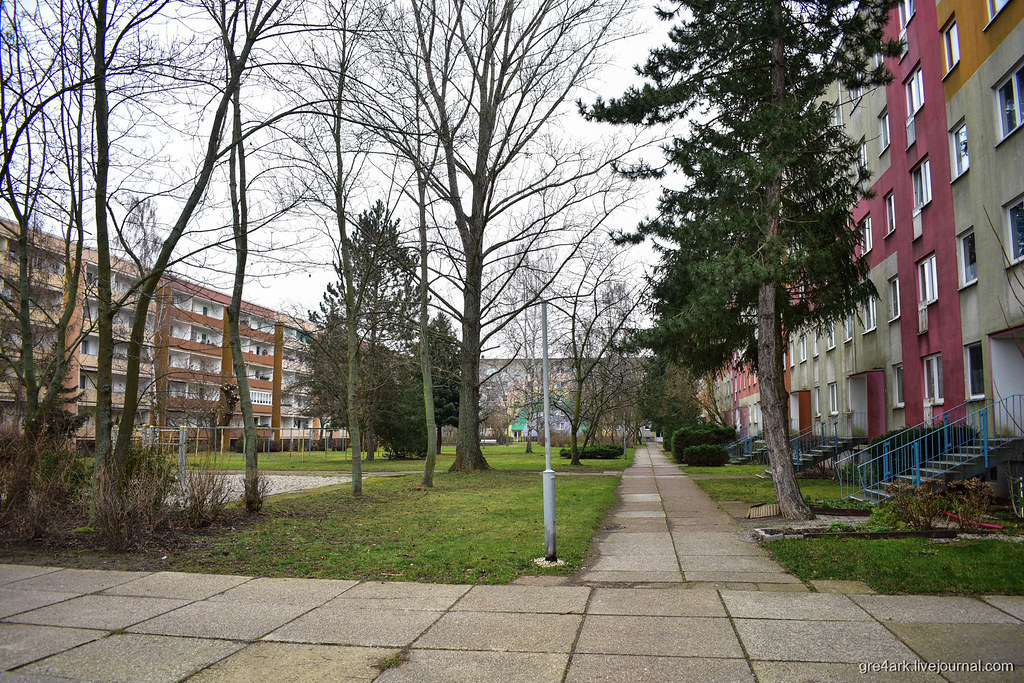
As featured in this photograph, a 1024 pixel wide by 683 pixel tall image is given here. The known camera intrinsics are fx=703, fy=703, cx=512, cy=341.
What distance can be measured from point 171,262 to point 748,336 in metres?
16.0

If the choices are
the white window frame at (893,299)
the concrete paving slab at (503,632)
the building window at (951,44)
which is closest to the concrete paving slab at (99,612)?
the concrete paving slab at (503,632)

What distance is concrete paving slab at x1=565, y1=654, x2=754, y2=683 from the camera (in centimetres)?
438

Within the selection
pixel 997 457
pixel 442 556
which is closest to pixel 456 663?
pixel 442 556

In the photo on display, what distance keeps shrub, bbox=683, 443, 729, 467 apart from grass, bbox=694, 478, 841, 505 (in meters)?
9.34

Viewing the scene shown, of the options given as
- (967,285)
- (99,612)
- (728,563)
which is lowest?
(728,563)

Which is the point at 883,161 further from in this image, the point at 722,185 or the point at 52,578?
the point at 52,578

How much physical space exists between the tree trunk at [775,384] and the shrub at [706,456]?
1966 centimetres

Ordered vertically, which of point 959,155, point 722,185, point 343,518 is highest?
point 959,155

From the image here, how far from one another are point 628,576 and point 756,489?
12.1 meters

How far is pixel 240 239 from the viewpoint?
1159 cm

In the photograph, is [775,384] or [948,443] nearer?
[775,384]

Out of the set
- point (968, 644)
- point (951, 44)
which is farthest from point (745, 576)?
point (951, 44)

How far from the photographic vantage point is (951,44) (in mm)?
16406

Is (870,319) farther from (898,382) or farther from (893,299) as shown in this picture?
(898,382)
